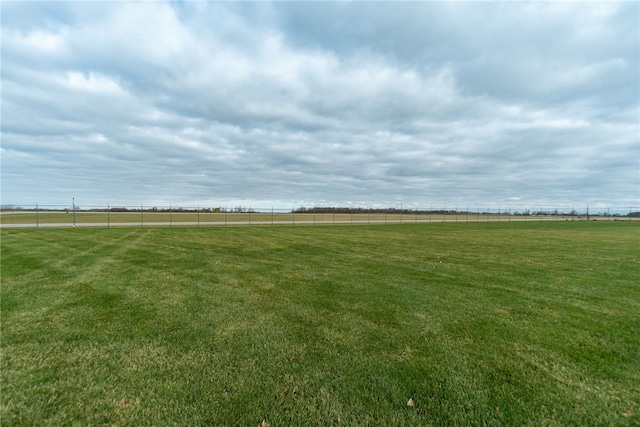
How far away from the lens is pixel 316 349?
345 cm

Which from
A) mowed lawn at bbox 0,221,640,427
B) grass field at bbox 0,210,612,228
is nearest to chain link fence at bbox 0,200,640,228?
grass field at bbox 0,210,612,228

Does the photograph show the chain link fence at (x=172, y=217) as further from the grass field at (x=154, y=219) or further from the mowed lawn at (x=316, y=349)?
the mowed lawn at (x=316, y=349)

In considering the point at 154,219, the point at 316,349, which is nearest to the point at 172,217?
the point at 154,219

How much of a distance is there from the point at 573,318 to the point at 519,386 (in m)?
2.54

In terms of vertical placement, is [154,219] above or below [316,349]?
above

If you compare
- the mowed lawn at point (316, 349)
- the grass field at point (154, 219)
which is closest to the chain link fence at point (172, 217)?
the grass field at point (154, 219)

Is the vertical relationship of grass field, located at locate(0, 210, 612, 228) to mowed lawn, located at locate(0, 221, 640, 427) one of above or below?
above

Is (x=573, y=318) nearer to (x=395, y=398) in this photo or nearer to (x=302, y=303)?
(x=395, y=398)

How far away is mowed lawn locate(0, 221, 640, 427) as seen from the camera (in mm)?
2459

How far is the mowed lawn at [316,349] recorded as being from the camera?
8.07ft

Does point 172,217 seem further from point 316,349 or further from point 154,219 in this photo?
point 316,349

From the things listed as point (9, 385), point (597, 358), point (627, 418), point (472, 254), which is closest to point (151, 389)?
point (9, 385)

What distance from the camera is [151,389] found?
2.71 metres

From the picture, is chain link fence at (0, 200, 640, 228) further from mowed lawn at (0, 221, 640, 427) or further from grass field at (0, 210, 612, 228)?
mowed lawn at (0, 221, 640, 427)
